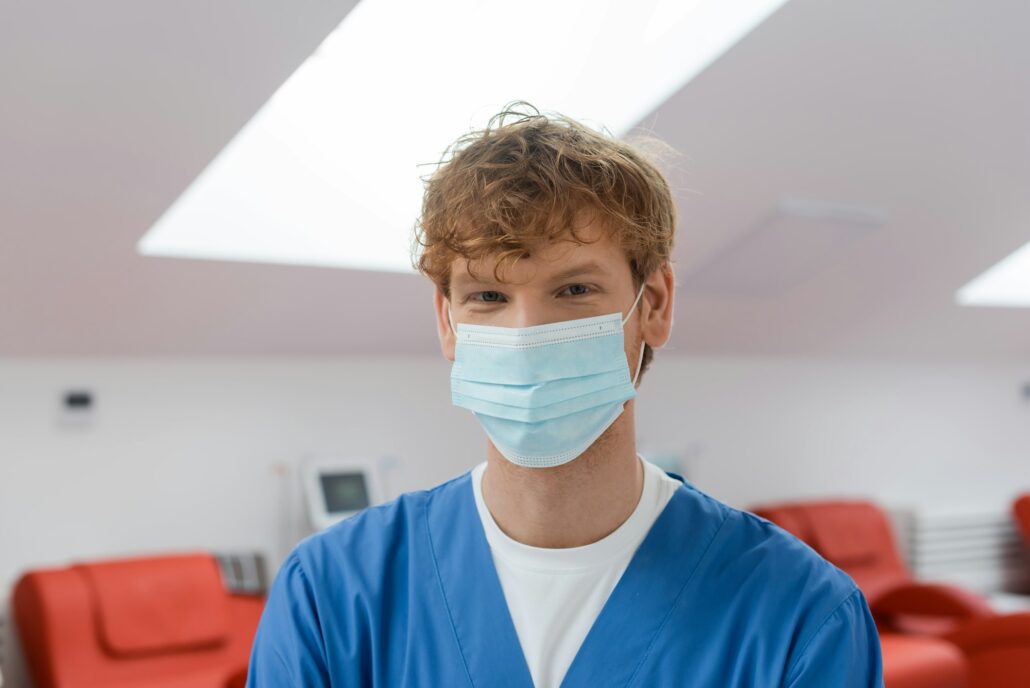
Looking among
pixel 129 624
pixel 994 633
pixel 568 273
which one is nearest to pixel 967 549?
pixel 994 633

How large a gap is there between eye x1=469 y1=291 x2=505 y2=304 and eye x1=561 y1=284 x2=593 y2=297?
9cm

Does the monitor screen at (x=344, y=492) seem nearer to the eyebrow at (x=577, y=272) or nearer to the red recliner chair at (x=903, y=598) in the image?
the red recliner chair at (x=903, y=598)

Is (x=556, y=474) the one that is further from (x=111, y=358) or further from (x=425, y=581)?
(x=111, y=358)

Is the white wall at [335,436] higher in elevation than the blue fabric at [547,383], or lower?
higher

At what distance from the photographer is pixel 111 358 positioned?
322cm

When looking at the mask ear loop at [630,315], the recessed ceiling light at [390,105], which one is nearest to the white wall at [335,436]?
the recessed ceiling light at [390,105]

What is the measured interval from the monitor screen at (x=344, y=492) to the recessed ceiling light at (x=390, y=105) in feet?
2.57

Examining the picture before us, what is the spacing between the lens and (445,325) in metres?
1.51

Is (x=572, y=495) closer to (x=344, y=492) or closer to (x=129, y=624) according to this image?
(x=129, y=624)

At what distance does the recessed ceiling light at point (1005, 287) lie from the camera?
4.66 meters

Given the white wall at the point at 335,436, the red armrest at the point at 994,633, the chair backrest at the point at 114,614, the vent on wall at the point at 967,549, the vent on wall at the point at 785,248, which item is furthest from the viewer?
the vent on wall at the point at 967,549

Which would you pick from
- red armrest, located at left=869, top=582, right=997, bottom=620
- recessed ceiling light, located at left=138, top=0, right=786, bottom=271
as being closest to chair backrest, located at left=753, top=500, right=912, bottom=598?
red armrest, located at left=869, top=582, right=997, bottom=620

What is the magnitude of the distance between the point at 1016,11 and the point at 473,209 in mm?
1933

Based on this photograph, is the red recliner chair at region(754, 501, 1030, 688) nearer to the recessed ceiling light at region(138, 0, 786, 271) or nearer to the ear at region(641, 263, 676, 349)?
the recessed ceiling light at region(138, 0, 786, 271)
